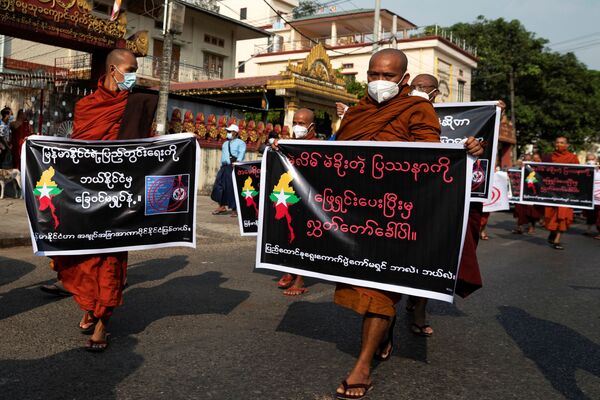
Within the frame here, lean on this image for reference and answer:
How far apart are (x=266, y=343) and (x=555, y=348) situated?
6.53 ft

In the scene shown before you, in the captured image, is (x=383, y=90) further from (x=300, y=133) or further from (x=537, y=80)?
(x=537, y=80)

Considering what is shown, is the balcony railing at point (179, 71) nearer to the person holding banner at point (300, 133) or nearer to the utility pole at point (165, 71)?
the utility pole at point (165, 71)

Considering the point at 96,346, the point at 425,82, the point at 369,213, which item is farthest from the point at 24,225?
the point at 369,213

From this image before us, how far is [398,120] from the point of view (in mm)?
3248

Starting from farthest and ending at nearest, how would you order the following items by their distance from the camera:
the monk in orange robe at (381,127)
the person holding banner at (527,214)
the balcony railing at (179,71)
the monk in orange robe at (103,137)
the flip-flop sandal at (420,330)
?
the balcony railing at (179,71) → the person holding banner at (527,214) → the flip-flop sandal at (420,330) → the monk in orange robe at (103,137) → the monk in orange robe at (381,127)

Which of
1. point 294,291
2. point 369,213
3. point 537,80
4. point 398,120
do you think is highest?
point 537,80

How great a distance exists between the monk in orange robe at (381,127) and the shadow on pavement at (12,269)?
11.6ft

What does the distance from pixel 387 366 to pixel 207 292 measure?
223 cm

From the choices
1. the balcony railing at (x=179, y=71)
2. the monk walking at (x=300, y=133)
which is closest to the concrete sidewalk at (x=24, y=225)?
the monk walking at (x=300, y=133)

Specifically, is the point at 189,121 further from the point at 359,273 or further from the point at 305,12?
the point at 305,12

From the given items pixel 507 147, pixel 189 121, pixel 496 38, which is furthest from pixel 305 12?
pixel 189 121

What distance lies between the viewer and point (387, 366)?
3465 millimetres

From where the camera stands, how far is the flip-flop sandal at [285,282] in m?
5.55

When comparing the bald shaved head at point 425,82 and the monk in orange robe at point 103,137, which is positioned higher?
the bald shaved head at point 425,82
